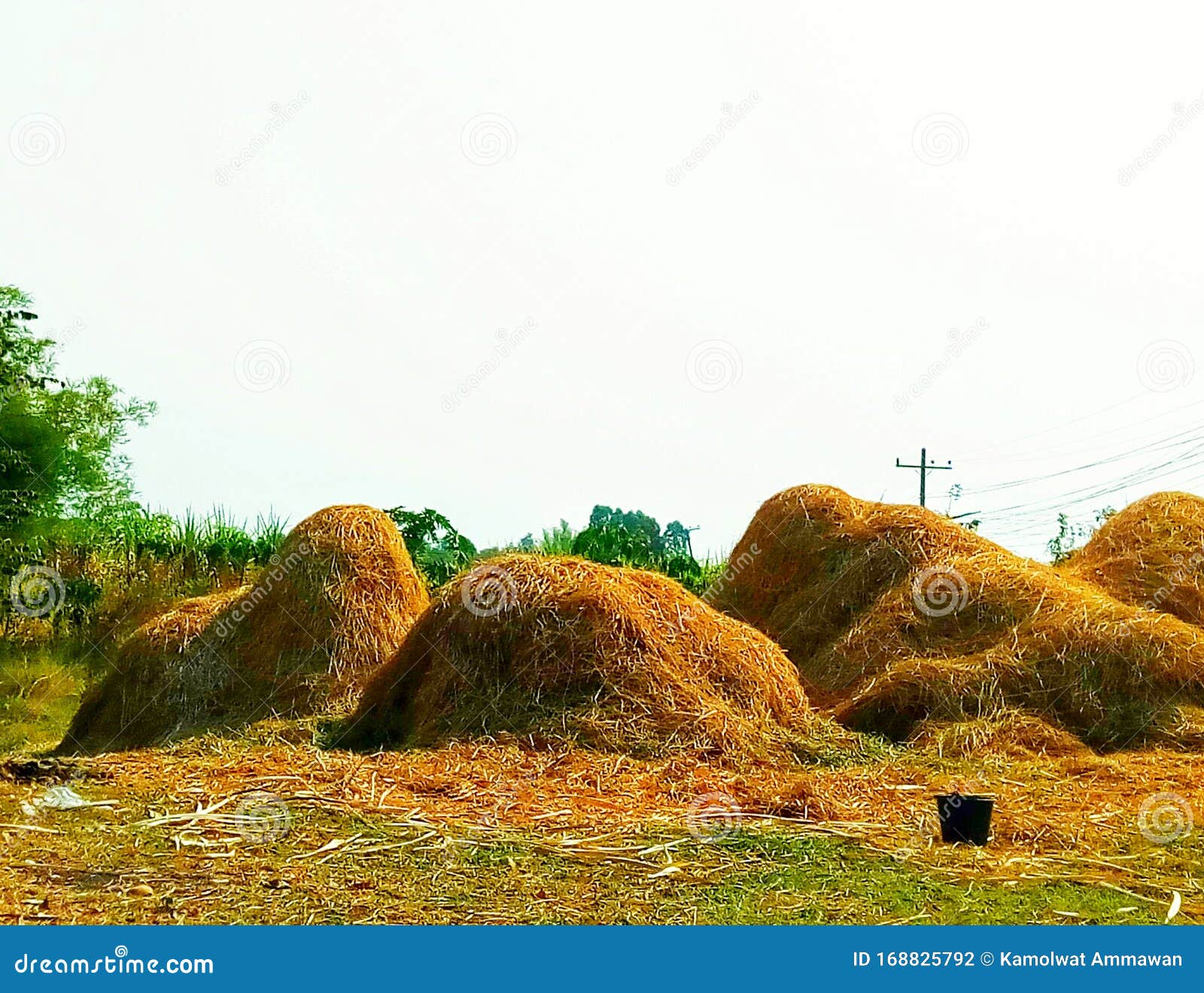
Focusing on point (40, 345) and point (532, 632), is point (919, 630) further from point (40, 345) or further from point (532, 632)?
point (40, 345)

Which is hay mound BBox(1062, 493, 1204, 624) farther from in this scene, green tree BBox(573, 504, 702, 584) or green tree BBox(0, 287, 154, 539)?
green tree BBox(0, 287, 154, 539)

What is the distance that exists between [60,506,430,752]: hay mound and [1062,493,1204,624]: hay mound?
7.48m

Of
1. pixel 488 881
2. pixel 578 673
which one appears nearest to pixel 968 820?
pixel 488 881

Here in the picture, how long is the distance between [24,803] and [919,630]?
315 inches

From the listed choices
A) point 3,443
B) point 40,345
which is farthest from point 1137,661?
point 40,345

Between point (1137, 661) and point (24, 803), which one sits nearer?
point (24, 803)

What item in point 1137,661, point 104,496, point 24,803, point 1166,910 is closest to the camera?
point 1166,910

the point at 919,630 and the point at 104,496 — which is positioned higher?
the point at 104,496

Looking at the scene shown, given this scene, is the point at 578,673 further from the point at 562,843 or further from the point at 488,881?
the point at 488,881

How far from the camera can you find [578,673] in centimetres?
917

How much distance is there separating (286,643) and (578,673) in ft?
10.9

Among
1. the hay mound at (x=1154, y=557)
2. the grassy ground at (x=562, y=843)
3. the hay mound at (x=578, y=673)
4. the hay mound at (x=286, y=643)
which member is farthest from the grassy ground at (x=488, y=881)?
the hay mound at (x=1154, y=557)

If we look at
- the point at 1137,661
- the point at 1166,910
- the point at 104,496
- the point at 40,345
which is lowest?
the point at 1166,910

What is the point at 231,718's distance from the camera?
10.7m
